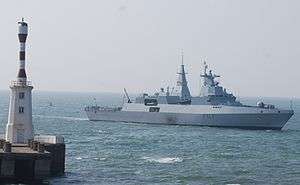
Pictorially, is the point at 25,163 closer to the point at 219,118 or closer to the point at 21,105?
the point at 21,105

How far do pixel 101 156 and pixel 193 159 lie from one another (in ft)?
26.5

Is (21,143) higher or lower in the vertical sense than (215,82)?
lower

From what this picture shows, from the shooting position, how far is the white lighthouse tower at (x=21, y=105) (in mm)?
45438

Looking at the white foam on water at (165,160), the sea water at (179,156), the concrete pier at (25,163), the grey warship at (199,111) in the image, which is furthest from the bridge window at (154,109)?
the concrete pier at (25,163)

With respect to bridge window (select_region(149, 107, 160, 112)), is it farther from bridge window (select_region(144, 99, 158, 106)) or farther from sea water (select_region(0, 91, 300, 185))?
sea water (select_region(0, 91, 300, 185))

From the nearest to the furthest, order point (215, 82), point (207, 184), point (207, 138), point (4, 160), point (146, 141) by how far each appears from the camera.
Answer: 1. point (4, 160)
2. point (207, 184)
3. point (146, 141)
4. point (207, 138)
5. point (215, 82)

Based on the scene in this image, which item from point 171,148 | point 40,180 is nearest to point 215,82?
point 171,148

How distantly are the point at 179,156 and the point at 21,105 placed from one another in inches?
755

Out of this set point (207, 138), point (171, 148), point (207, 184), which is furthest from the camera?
point (207, 138)

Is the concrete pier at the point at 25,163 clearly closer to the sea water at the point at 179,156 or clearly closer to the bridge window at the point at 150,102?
the sea water at the point at 179,156

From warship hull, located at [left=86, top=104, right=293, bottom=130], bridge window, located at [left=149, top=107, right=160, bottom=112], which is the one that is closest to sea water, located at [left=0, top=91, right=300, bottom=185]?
warship hull, located at [left=86, top=104, right=293, bottom=130]

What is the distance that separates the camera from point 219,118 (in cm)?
10088

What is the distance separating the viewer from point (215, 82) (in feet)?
357

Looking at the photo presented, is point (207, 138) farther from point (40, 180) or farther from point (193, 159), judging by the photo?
point (40, 180)
